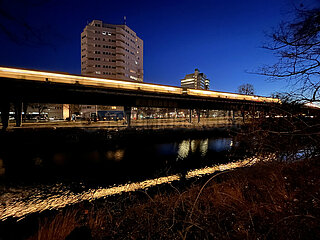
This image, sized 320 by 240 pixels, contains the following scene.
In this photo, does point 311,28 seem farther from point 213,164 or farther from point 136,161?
point 136,161

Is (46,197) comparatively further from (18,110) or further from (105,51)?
(105,51)

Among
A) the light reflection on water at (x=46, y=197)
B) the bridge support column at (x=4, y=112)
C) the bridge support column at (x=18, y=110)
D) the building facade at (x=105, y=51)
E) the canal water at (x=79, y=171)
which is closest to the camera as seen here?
the light reflection on water at (x=46, y=197)

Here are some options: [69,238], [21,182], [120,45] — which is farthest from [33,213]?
[120,45]

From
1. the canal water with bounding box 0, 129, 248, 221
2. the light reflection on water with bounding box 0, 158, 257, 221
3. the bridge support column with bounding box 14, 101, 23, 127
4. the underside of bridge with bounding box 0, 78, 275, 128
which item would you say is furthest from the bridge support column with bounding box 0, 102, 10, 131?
the light reflection on water with bounding box 0, 158, 257, 221

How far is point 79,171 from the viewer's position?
14.9 metres

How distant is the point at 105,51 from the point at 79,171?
321 ft

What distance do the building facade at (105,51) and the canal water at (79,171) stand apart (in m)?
78.4

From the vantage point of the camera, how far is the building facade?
90.6 m

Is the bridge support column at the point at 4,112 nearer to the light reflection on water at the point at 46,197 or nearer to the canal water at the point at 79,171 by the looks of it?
the canal water at the point at 79,171

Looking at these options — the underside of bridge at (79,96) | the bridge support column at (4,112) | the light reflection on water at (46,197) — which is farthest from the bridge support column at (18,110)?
the light reflection on water at (46,197)

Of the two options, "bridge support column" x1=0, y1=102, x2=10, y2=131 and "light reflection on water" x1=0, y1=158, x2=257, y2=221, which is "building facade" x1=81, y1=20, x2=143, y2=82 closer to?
"bridge support column" x1=0, y1=102, x2=10, y2=131

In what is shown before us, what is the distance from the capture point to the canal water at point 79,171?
1008cm

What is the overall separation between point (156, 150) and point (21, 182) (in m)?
16.0

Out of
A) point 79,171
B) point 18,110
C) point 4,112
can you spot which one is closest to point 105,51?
point 18,110
